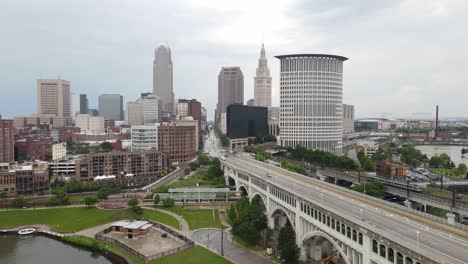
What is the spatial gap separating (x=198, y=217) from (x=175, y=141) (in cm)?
7261

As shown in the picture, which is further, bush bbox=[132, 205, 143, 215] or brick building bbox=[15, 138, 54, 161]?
brick building bbox=[15, 138, 54, 161]

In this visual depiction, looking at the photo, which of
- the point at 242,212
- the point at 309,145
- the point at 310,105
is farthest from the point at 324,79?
the point at 242,212

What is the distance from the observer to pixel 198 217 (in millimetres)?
74438

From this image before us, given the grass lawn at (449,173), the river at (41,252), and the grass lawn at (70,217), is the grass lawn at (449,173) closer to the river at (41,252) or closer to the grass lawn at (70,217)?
the grass lawn at (70,217)

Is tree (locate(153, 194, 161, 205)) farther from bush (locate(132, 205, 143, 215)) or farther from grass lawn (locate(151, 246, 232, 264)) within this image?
grass lawn (locate(151, 246, 232, 264))

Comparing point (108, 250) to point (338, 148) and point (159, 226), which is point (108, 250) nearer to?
point (159, 226)

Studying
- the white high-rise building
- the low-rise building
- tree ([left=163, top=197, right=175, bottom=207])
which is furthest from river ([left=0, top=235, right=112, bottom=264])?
the low-rise building

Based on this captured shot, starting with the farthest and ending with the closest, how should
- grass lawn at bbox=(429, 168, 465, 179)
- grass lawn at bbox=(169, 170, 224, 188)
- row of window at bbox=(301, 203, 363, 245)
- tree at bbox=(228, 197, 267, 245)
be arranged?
grass lawn at bbox=(429, 168, 465, 179), grass lawn at bbox=(169, 170, 224, 188), tree at bbox=(228, 197, 267, 245), row of window at bbox=(301, 203, 363, 245)

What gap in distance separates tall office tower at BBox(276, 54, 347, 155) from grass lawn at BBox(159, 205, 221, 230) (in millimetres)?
101775

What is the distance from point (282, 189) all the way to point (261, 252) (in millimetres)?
9623

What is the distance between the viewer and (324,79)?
17162 cm

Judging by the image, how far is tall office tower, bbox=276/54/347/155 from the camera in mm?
171250

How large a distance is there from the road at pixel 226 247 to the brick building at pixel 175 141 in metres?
76.7

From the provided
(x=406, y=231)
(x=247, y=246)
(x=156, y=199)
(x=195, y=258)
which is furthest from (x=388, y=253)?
(x=156, y=199)
